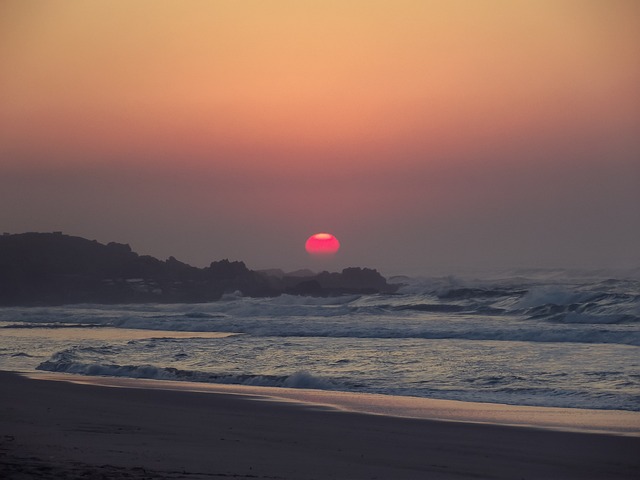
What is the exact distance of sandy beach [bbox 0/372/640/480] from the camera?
7.15 metres

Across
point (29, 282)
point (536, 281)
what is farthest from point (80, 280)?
point (536, 281)

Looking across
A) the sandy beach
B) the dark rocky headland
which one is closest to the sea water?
the sandy beach

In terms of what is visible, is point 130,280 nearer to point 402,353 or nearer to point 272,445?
point 402,353

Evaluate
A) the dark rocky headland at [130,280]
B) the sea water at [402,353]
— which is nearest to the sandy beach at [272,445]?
the sea water at [402,353]

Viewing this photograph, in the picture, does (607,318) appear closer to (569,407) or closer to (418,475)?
(569,407)

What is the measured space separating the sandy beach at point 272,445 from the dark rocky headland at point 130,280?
163ft

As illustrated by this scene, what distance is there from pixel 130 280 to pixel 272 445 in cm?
6552

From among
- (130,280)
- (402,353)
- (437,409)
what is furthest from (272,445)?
(130,280)

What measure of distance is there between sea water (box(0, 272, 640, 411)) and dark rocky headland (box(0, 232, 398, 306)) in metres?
29.3

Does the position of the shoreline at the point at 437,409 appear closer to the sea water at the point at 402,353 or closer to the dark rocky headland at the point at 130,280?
→ the sea water at the point at 402,353

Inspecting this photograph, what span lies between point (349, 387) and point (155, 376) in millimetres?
4123

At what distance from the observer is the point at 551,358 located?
56.5 feet

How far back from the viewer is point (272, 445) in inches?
340

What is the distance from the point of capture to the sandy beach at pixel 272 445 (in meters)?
7.15
